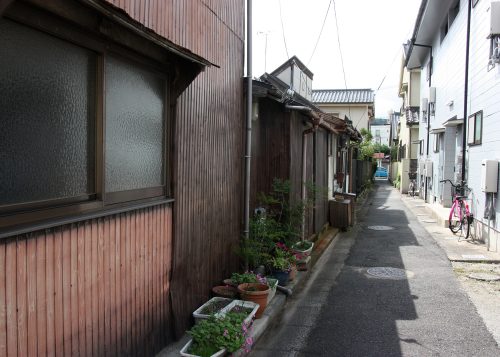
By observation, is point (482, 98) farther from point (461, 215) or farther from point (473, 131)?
point (461, 215)

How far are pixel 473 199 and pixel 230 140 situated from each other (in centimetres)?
883

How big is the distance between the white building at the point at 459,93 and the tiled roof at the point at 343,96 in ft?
34.4

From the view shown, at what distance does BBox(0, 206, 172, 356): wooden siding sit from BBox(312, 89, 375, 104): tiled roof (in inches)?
1244

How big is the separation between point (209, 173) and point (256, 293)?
5.48ft

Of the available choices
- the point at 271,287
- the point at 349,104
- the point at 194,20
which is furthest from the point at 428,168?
the point at 194,20

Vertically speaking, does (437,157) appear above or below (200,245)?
above

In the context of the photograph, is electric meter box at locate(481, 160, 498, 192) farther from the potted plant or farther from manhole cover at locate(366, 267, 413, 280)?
the potted plant

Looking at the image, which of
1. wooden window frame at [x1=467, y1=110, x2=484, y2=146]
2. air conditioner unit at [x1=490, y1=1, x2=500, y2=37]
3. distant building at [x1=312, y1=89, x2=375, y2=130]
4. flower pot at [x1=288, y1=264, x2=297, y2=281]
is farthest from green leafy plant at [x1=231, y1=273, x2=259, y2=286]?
distant building at [x1=312, y1=89, x2=375, y2=130]

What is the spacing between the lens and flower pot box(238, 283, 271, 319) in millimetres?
5866

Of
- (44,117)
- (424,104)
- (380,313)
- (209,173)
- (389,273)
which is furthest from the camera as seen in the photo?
(424,104)

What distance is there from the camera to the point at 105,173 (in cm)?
374

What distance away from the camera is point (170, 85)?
190 inches

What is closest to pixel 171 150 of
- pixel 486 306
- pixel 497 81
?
pixel 486 306

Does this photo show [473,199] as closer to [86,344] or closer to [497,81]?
[497,81]
